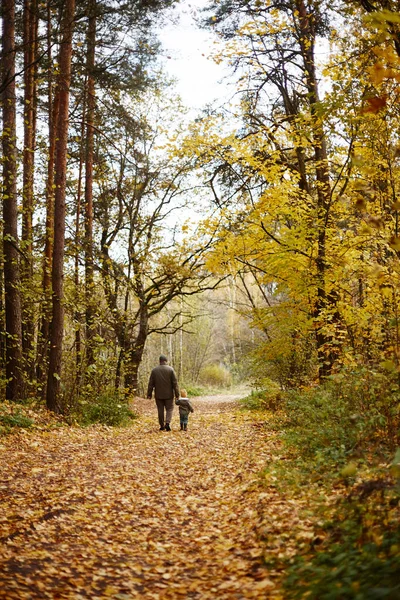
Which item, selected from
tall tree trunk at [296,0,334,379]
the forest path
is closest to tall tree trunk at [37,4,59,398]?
the forest path

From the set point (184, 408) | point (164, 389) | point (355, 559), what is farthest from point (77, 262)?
point (355, 559)

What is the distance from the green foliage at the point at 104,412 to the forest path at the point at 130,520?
2690mm

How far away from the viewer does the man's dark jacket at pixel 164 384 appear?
41.5 feet

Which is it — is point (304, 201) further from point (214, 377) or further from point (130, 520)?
point (214, 377)

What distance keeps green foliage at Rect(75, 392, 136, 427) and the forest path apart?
2.69 m

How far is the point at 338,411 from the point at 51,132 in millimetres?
12466

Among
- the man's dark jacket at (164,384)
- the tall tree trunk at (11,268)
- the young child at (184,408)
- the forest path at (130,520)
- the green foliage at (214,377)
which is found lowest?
the green foliage at (214,377)

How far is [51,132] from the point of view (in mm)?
15531

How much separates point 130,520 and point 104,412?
312 inches

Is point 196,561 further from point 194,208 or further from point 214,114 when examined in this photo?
point 194,208

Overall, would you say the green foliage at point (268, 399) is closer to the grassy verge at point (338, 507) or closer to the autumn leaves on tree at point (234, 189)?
the autumn leaves on tree at point (234, 189)

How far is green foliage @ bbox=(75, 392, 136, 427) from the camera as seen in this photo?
12914 millimetres

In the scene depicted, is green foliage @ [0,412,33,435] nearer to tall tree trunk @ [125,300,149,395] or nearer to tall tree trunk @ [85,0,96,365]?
tall tree trunk @ [85,0,96,365]

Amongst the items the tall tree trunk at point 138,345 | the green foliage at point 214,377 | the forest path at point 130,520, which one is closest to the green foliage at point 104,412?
the forest path at point 130,520
